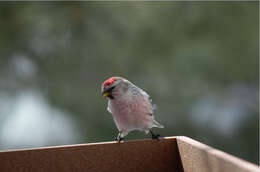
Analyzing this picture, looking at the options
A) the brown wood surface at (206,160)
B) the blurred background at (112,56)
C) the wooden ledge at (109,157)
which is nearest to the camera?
the brown wood surface at (206,160)

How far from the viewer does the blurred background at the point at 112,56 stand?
239 cm

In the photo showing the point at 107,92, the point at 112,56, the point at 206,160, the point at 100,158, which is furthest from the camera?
A: the point at 112,56

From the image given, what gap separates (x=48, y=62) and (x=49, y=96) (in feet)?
0.74

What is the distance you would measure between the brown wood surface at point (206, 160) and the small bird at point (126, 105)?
0.34 meters

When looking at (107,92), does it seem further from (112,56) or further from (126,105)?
(112,56)

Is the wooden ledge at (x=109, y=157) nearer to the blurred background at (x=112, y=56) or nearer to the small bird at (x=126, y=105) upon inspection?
the small bird at (x=126, y=105)

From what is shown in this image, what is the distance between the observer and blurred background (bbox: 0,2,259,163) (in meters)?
2.39

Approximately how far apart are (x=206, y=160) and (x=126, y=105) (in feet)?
1.85

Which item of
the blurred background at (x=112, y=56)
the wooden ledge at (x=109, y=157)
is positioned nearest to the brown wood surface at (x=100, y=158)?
the wooden ledge at (x=109, y=157)

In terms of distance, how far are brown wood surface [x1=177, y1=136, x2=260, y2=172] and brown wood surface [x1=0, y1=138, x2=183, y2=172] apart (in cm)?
6

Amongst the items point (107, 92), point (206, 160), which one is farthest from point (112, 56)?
point (206, 160)

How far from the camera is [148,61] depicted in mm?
2496

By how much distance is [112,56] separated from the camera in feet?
8.11

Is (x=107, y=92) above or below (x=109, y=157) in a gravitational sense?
above
